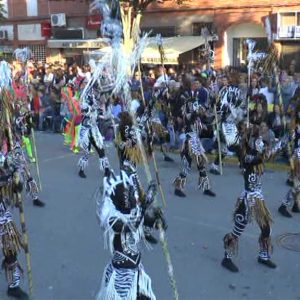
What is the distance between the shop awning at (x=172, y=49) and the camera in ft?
74.2

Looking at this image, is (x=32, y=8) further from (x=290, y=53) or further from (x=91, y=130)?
(x=91, y=130)

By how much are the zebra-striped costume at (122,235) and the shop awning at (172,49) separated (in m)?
18.0

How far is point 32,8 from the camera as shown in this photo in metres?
31.7

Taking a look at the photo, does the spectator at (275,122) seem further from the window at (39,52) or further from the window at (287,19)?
the window at (39,52)

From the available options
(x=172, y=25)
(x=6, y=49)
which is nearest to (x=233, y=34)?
(x=172, y=25)

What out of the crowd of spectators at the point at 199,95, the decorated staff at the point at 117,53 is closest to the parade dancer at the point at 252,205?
the decorated staff at the point at 117,53

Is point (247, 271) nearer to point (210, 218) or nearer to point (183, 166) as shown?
point (210, 218)

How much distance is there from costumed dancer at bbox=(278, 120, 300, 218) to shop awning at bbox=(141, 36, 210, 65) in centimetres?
1452

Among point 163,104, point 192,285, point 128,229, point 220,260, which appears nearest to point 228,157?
point 163,104

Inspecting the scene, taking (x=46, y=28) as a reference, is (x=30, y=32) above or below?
below

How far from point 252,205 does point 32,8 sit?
91.6ft

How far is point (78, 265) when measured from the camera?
6.82 m

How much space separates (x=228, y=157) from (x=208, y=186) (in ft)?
9.76

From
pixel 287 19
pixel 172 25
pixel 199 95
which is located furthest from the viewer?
pixel 172 25
